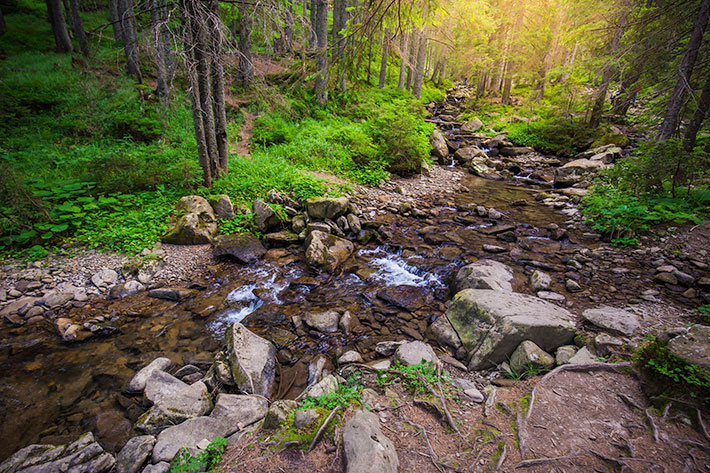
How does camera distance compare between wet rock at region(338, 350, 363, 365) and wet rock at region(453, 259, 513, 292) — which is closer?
wet rock at region(338, 350, 363, 365)

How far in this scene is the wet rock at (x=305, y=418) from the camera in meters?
2.80

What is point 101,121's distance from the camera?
1123cm

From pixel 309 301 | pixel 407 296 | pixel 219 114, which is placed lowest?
pixel 309 301

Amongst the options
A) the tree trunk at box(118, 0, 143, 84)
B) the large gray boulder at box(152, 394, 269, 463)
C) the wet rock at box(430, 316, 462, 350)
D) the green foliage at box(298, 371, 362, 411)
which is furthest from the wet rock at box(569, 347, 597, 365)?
the tree trunk at box(118, 0, 143, 84)

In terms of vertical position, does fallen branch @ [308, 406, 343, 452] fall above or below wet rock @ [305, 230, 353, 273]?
above

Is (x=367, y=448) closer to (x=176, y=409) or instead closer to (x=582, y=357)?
(x=176, y=409)

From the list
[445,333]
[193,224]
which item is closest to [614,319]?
[445,333]

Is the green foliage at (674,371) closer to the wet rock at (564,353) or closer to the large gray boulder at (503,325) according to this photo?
the wet rock at (564,353)

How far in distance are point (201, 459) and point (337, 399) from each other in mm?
1439

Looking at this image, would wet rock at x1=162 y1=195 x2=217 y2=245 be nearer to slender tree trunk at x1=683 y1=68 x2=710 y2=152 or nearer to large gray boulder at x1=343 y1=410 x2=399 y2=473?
large gray boulder at x1=343 y1=410 x2=399 y2=473

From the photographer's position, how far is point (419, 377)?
3494 millimetres

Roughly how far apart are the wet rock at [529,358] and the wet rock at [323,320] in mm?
3021

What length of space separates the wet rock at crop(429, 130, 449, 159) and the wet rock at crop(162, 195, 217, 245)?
13085 mm

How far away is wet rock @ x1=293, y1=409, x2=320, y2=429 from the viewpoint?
280 cm
